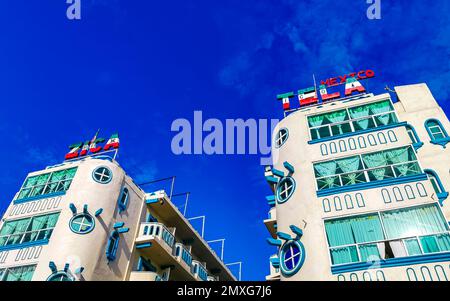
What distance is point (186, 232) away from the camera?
32.5 m

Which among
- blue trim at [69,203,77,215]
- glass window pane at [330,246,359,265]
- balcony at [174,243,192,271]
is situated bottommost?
glass window pane at [330,246,359,265]

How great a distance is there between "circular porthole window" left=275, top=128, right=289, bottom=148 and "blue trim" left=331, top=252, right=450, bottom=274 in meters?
8.55

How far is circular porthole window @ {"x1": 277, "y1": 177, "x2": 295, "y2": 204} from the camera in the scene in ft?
59.2

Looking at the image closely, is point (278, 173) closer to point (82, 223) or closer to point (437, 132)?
point (437, 132)

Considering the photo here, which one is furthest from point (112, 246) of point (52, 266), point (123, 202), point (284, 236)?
point (284, 236)

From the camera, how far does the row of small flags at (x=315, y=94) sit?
2319 cm

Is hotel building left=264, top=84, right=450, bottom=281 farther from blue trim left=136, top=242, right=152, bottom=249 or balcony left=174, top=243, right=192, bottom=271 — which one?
blue trim left=136, top=242, right=152, bottom=249

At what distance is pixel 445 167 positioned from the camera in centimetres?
1917

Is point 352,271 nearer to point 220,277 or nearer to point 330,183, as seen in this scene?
point 330,183

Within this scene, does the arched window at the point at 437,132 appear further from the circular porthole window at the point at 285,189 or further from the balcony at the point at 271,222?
the balcony at the point at 271,222

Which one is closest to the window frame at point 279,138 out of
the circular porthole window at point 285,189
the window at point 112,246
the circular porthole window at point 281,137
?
the circular porthole window at point 281,137

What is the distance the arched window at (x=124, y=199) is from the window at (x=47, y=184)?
143 inches

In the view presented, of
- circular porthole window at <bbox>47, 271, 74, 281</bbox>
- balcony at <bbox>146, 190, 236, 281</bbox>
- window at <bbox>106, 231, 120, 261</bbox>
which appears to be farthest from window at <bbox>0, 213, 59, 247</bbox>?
balcony at <bbox>146, 190, 236, 281</bbox>
